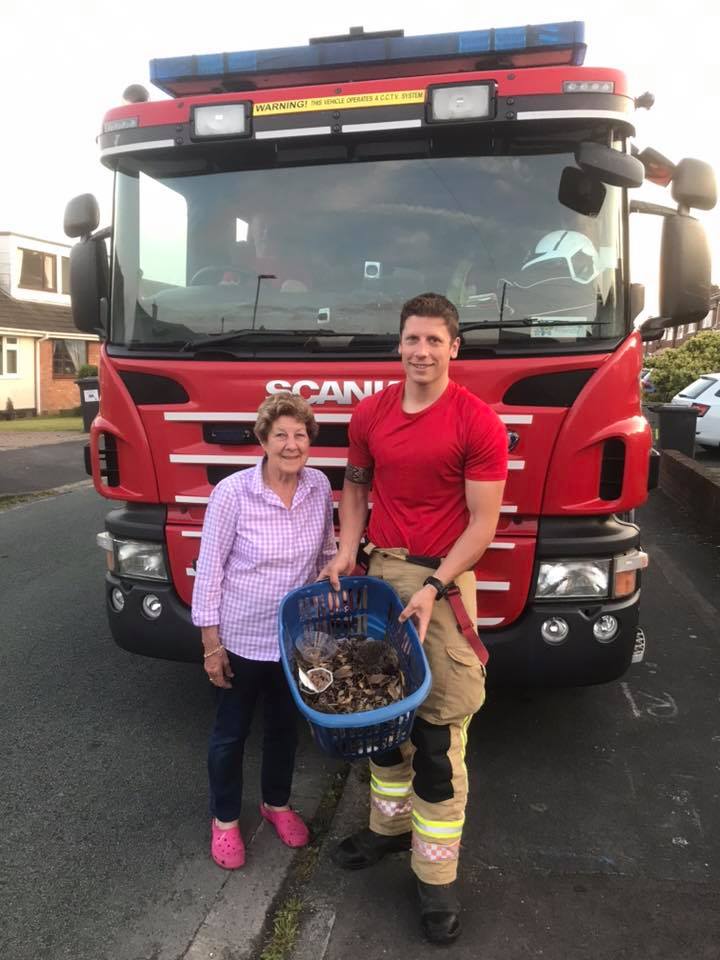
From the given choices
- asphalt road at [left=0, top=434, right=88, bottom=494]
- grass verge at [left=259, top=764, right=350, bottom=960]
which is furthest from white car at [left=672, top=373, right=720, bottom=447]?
grass verge at [left=259, top=764, right=350, bottom=960]

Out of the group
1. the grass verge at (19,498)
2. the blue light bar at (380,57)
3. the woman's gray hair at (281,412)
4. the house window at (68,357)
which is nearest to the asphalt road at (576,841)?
the woman's gray hair at (281,412)

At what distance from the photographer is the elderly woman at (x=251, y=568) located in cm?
278

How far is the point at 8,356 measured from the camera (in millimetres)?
26734

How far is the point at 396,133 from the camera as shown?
3.36m

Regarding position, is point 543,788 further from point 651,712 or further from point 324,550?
point 324,550

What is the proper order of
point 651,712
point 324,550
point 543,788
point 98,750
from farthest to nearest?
point 651,712 < point 98,750 < point 543,788 < point 324,550

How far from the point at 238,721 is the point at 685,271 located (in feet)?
8.82

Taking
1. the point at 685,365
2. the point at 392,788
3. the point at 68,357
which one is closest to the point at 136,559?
the point at 392,788

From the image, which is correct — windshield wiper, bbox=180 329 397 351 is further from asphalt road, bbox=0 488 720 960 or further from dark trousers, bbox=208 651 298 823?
asphalt road, bbox=0 488 720 960

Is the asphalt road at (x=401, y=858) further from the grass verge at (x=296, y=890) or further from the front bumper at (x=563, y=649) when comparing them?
the front bumper at (x=563, y=649)

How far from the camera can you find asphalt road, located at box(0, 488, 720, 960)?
8.46ft

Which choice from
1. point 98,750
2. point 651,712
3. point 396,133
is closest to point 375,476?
point 396,133

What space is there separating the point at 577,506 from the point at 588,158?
143cm

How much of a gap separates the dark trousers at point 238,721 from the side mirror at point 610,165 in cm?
235
